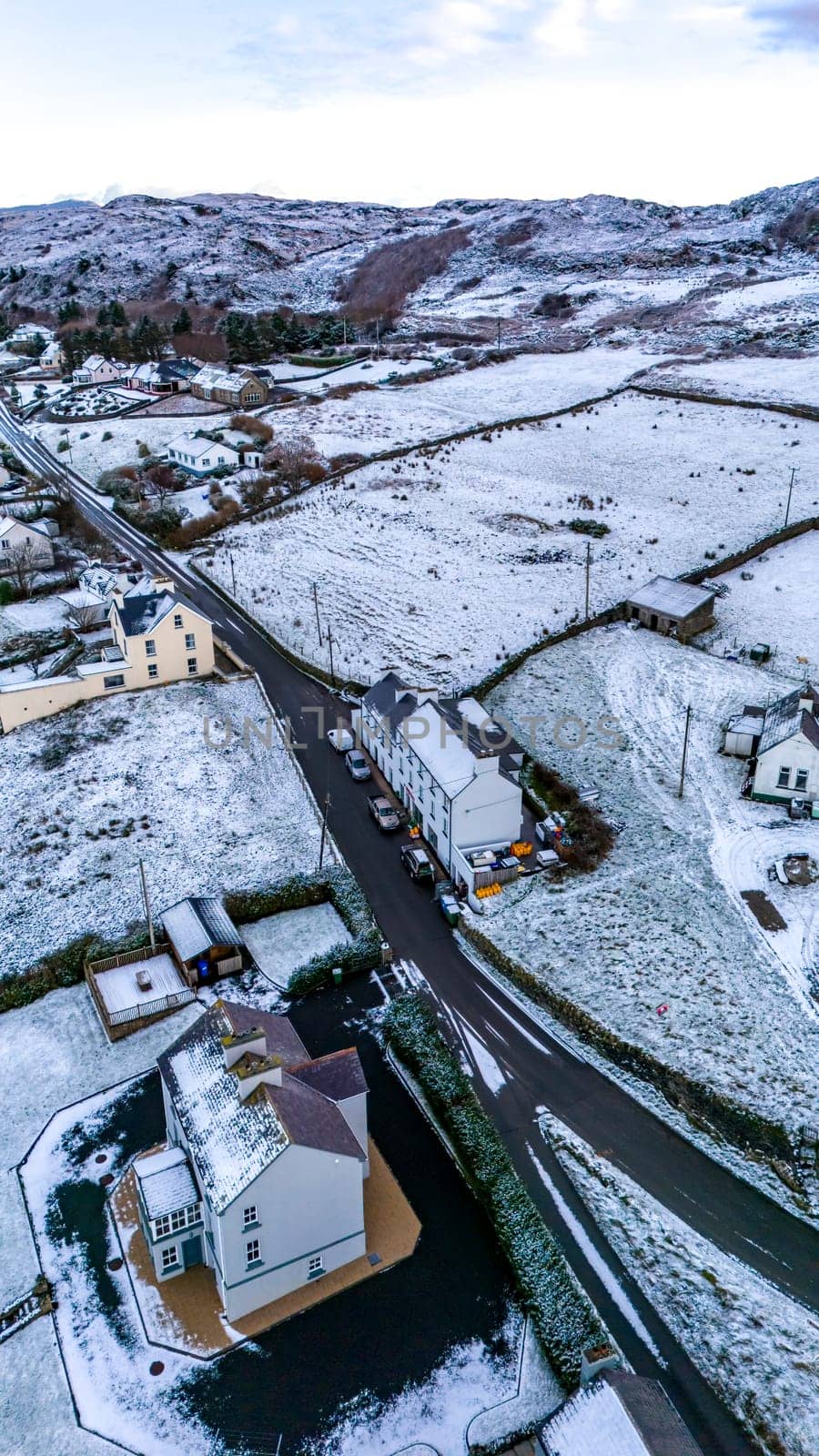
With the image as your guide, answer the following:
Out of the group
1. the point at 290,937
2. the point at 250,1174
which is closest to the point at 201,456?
the point at 290,937

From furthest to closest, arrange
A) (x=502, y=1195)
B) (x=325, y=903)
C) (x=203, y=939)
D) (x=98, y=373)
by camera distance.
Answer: (x=98, y=373), (x=325, y=903), (x=203, y=939), (x=502, y=1195)

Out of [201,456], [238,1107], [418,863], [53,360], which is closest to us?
[238,1107]

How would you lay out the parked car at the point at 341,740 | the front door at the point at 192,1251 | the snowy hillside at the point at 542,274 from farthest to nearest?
the snowy hillside at the point at 542,274, the parked car at the point at 341,740, the front door at the point at 192,1251

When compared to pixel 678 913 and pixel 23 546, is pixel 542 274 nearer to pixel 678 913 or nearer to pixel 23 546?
pixel 23 546

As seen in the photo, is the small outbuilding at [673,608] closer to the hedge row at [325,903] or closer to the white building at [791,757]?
the white building at [791,757]

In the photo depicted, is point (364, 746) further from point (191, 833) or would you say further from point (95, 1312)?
point (95, 1312)

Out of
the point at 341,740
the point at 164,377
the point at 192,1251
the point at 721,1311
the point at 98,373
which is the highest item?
the point at 98,373

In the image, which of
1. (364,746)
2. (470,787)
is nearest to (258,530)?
(364,746)

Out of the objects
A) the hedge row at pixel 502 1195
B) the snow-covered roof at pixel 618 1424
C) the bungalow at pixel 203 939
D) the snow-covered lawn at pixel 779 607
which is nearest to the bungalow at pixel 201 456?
the snow-covered lawn at pixel 779 607
